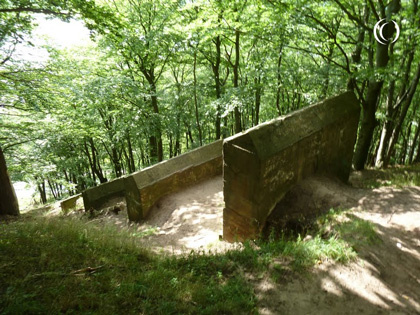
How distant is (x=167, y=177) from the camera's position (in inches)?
292

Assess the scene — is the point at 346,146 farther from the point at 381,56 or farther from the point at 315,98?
the point at 315,98

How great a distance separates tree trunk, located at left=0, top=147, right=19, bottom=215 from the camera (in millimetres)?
6930

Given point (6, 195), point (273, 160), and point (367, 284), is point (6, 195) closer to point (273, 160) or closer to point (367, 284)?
point (273, 160)

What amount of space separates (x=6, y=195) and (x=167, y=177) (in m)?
4.71

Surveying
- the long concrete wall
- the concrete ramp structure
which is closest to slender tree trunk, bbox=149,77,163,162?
the long concrete wall

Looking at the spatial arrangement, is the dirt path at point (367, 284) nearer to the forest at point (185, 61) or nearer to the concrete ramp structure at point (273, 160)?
the concrete ramp structure at point (273, 160)

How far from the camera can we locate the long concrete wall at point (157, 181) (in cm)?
704

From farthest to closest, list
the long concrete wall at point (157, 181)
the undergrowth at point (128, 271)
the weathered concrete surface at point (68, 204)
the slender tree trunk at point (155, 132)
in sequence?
the slender tree trunk at point (155, 132)
the weathered concrete surface at point (68, 204)
the long concrete wall at point (157, 181)
the undergrowth at point (128, 271)

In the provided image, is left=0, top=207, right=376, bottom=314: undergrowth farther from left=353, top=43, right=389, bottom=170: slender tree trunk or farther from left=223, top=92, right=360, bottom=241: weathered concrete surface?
left=353, top=43, right=389, bottom=170: slender tree trunk

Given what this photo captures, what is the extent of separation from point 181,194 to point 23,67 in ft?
19.4

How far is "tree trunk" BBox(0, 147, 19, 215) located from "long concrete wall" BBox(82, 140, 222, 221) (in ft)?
6.59

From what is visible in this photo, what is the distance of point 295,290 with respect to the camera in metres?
2.85

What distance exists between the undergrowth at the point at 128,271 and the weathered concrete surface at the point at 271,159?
3.23ft

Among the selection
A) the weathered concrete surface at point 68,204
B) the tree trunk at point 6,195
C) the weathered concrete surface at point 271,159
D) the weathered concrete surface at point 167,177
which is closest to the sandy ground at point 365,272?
the weathered concrete surface at point 271,159
